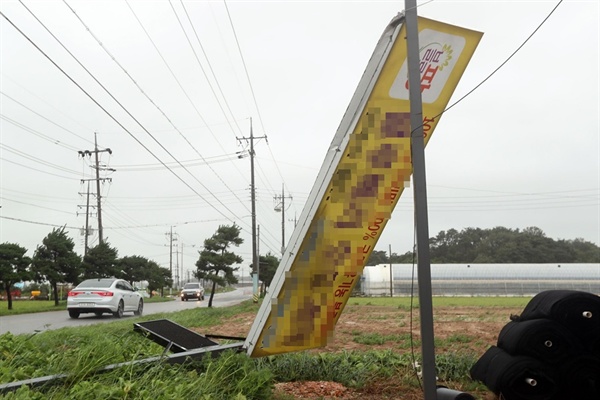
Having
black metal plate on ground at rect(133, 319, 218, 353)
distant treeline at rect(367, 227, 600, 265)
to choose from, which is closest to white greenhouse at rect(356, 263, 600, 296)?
distant treeline at rect(367, 227, 600, 265)

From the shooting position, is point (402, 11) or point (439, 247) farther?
point (439, 247)

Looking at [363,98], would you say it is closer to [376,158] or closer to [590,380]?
[376,158]

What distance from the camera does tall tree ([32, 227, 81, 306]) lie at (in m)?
26.6

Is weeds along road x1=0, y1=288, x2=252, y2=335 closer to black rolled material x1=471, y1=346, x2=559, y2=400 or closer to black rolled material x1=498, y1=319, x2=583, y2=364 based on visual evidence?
black rolled material x1=471, y1=346, x2=559, y2=400

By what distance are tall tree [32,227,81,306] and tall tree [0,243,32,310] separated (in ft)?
4.25

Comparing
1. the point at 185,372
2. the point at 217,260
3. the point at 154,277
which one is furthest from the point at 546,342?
the point at 154,277

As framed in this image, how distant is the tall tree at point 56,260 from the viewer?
1048 inches

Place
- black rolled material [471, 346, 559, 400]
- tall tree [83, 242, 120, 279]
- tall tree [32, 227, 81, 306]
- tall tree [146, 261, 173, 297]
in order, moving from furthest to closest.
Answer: tall tree [146, 261, 173, 297], tall tree [83, 242, 120, 279], tall tree [32, 227, 81, 306], black rolled material [471, 346, 559, 400]

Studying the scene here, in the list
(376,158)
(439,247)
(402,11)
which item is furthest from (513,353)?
(439,247)

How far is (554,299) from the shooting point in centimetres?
440

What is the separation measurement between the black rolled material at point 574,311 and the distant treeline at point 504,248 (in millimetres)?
49946

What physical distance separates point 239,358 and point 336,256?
1.27 meters

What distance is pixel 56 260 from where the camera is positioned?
2739 cm

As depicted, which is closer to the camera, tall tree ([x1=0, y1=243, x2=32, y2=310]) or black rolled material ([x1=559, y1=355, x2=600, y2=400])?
black rolled material ([x1=559, y1=355, x2=600, y2=400])
